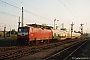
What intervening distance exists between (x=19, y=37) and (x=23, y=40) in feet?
3.09

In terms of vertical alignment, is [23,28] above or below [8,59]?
above

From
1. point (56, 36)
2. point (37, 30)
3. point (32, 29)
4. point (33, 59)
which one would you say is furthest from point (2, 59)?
point (56, 36)

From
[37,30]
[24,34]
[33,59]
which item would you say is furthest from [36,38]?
[33,59]

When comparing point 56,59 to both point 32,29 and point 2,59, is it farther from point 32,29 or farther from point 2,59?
point 32,29

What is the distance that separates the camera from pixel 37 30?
102 feet

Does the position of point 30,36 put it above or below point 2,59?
above

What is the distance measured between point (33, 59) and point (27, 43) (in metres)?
13.5

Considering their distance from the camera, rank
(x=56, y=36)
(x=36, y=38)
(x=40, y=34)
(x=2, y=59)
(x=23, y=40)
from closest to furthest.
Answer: (x=2, y=59), (x=23, y=40), (x=36, y=38), (x=40, y=34), (x=56, y=36)

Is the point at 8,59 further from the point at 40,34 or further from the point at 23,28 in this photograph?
the point at 40,34

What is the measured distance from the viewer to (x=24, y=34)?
26.9 m

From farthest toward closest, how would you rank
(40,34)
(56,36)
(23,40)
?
(56,36) → (40,34) → (23,40)

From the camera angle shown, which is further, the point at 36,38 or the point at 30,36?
the point at 36,38

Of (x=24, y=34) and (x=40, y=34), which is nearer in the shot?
(x=24, y=34)

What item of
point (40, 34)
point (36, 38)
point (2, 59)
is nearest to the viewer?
point (2, 59)
